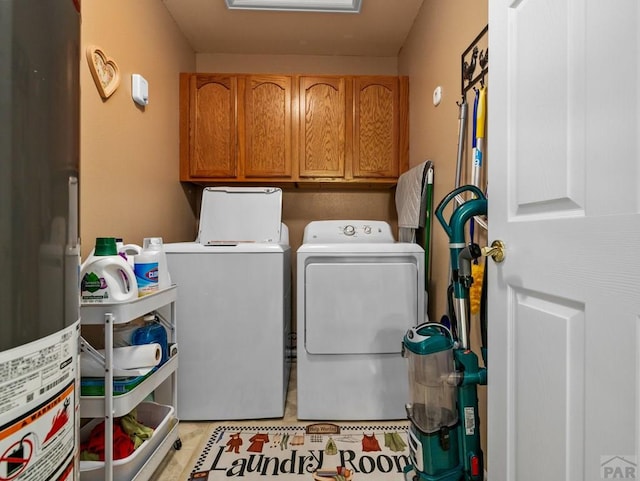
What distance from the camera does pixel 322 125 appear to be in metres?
2.72

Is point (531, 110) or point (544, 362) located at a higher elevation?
point (531, 110)

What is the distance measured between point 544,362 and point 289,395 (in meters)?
1.82

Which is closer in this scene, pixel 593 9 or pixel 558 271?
pixel 593 9

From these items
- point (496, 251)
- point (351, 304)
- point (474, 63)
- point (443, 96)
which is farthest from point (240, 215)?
point (496, 251)

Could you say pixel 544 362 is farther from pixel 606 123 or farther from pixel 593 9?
pixel 593 9

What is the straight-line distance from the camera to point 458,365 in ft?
4.08

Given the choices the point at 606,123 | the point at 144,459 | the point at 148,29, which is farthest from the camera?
the point at 148,29

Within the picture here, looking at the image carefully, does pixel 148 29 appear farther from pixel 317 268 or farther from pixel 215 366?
pixel 215 366

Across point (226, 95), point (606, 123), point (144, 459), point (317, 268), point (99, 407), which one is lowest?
point (144, 459)

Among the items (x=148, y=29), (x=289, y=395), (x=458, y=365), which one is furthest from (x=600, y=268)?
(x=148, y=29)

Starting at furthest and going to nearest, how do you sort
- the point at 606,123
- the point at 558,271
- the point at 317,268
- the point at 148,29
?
the point at 148,29 < the point at 317,268 < the point at 558,271 < the point at 606,123

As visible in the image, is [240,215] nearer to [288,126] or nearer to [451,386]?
[288,126]

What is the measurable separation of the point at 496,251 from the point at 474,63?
3.29 ft

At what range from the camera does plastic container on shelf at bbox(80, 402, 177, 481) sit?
48.4 inches
